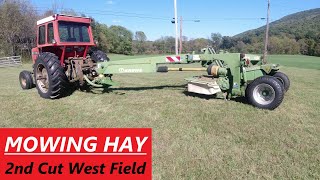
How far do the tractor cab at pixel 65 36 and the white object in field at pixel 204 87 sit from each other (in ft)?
10.6

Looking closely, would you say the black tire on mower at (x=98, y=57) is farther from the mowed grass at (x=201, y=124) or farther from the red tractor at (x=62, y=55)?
the mowed grass at (x=201, y=124)

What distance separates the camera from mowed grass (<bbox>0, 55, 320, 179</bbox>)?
3668mm

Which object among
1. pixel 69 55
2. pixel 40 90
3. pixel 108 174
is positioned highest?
pixel 69 55

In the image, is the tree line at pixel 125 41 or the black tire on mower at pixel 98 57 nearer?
the black tire on mower at pixel 98 57

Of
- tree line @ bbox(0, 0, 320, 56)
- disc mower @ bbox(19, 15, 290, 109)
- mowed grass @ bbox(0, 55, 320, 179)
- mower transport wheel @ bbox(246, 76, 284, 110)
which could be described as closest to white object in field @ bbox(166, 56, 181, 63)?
disc mower @ bbox(19, 15, 290, 109)

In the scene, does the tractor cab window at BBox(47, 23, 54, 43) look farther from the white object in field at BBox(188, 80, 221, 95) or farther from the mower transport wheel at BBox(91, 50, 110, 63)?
the white object in field at BBox(188, 80, 221, 95)

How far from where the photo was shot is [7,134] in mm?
4691

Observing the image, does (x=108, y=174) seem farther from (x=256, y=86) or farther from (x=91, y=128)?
(x=256, y=86)

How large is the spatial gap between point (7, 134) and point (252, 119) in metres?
4.18

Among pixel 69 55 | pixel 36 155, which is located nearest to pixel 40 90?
pixel 69 55

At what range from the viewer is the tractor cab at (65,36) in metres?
7.73

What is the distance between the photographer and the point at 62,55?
798cm

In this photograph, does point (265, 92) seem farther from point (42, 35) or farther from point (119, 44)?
point (119, 44)

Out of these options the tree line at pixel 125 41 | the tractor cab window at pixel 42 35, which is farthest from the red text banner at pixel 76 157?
the tree line at pixel 125 41
